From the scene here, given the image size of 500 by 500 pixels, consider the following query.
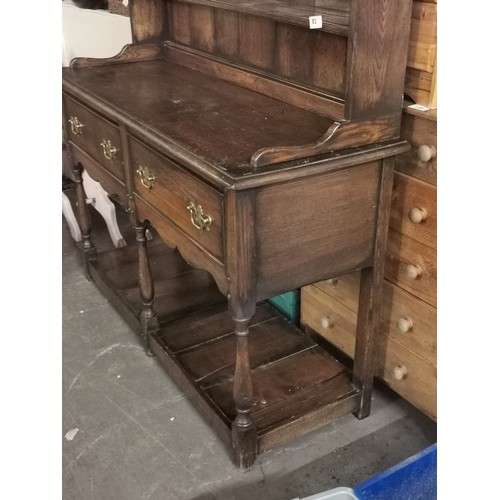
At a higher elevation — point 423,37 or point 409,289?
point 423,37

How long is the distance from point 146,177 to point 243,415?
723mm

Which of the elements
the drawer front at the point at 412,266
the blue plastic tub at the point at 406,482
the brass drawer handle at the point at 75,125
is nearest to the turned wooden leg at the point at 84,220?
the brass drawer handle at the point at 75,125

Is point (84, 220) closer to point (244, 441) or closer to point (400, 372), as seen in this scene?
point (244, 441)

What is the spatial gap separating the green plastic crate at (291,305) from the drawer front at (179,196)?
0.74 metres

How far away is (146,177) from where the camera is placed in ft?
5.50

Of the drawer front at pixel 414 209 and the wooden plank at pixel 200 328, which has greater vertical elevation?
the drawer front at pixel 414 209

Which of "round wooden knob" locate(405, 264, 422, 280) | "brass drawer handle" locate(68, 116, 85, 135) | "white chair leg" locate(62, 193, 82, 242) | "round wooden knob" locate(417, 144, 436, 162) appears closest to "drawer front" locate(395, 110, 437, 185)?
"round wooden knob" locate(417, 144, 436, 162)

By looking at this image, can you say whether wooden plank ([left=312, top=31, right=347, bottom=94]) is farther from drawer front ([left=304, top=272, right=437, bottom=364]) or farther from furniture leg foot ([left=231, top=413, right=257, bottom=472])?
→ furniture leg foot ([left=231, top=413, right=257, bottom=472])

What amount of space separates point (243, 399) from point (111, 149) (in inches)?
35.0

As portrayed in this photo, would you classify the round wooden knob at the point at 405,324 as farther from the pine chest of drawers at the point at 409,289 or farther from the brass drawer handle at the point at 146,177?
the brass drawer handle at the point at 146,177

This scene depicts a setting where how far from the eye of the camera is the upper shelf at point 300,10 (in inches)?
54.0

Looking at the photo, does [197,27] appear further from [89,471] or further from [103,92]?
[89,471]

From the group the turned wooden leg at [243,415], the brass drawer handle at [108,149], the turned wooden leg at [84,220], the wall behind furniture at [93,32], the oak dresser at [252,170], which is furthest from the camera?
the wall behind furniture at [93,32]

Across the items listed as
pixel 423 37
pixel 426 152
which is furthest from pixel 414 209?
pixel 423 37
